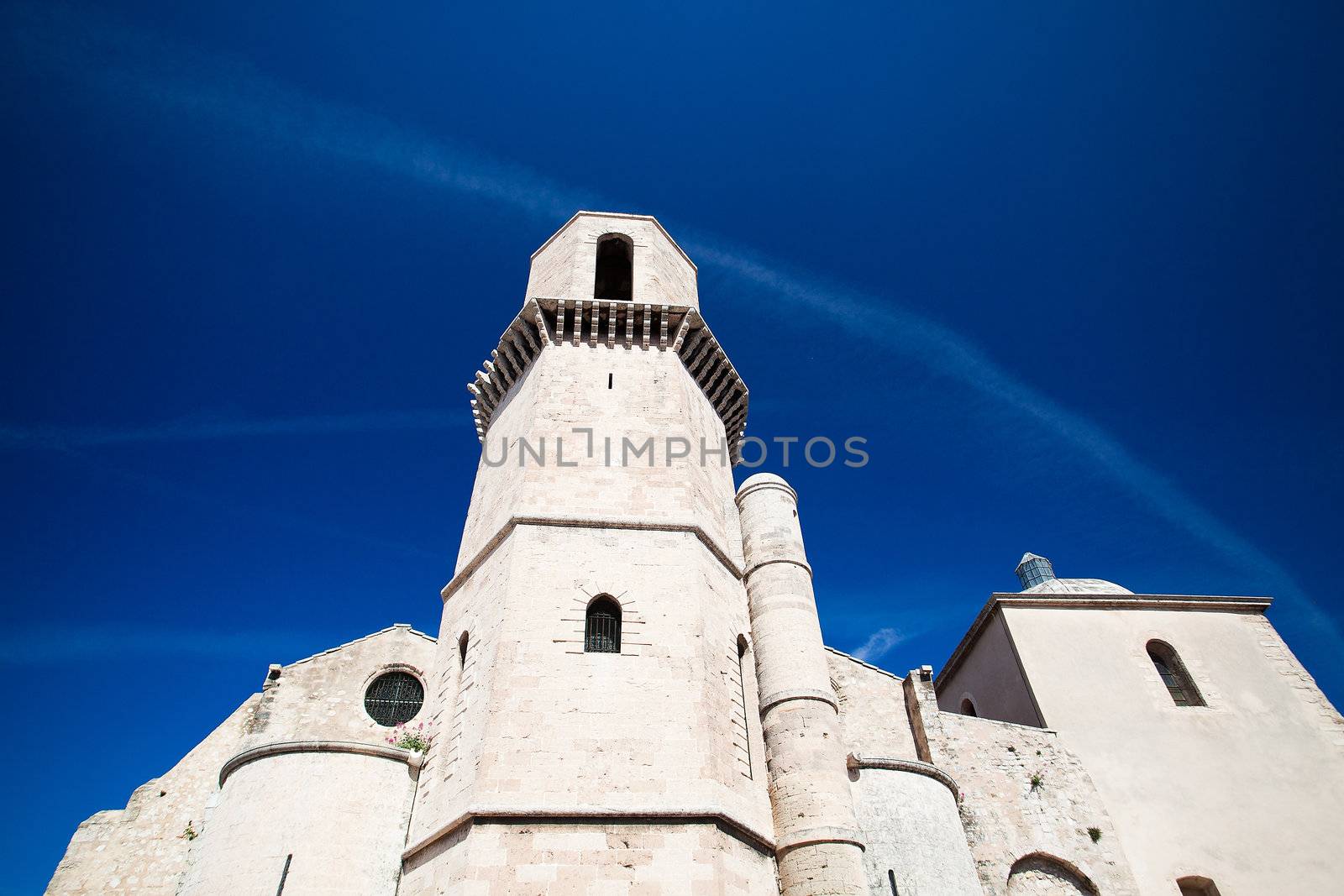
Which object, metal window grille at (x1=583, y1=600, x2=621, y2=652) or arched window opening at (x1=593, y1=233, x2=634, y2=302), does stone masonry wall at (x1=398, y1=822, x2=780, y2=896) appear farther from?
arched window opening at (x1=593, y1=233, x2=634, y2=302)

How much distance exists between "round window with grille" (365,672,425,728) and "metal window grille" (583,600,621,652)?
6.41 m

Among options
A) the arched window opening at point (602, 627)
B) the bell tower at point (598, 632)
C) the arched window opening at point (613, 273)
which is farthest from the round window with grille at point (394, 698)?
the arched window opening at point (613, 273)

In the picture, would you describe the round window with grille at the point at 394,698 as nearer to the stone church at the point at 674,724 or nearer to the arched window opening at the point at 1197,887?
the stone church at the point at 674,724

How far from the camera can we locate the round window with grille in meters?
14.0

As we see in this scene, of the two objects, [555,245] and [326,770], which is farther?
[555,245]

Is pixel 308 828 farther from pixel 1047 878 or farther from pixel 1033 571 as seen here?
pixel 1033 571

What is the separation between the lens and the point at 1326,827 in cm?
1307

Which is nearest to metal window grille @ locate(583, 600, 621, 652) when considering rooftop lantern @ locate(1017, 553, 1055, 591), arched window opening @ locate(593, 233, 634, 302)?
arched window opening @ locate(593, 233, 634, 302)

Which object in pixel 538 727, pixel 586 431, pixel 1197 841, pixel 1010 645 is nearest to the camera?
pixel 538 727

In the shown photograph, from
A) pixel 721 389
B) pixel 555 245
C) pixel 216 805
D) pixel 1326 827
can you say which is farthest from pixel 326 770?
pixel 1326 827

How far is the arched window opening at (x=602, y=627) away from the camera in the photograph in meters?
9.50

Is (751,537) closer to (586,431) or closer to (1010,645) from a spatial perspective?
(586,431)

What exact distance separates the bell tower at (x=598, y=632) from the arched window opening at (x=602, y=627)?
25mm

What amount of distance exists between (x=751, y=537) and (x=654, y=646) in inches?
145
